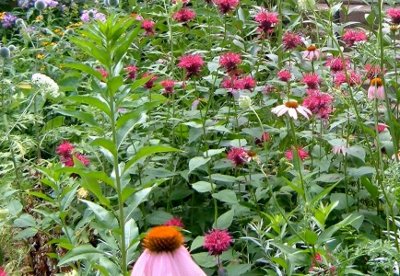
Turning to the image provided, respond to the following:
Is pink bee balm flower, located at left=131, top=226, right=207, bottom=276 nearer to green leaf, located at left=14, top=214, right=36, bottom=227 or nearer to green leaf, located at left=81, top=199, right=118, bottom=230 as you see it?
green leaf, located at left=81, top=199, right=118, bottom=230

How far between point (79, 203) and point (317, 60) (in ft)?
4.05

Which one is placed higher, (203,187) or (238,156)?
(238,156)

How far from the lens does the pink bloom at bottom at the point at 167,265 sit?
45.4 inches

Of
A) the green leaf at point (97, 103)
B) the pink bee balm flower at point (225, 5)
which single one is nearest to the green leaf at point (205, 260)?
the green leaf at point (97, 103)

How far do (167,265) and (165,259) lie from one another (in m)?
0.01

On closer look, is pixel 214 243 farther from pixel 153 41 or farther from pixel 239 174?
pixel 153 41

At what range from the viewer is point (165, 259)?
117 centimetres

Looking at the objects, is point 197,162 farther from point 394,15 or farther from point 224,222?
point 394,15

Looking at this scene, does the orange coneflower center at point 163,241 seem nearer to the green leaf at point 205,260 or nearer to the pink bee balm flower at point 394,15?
the green leaf at point 205,260

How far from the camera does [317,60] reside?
3.25 m

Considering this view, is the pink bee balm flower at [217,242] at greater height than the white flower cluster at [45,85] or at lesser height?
lesser

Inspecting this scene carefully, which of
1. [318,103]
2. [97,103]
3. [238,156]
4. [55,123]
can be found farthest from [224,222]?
[55,123]

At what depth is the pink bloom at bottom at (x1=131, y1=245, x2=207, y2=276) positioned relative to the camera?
1.15 metres

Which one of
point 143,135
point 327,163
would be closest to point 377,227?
point 327,163
